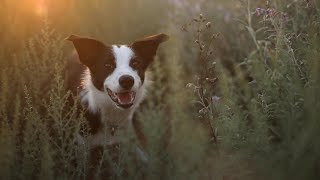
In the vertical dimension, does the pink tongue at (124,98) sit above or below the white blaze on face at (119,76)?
below

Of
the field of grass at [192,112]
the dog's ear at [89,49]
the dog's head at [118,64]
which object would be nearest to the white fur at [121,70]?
the dog's head at [118,64]

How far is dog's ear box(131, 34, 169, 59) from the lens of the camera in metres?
5.00

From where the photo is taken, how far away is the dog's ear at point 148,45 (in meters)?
5.00

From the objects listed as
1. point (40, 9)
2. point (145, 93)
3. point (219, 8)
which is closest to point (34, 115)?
point (145, 93)

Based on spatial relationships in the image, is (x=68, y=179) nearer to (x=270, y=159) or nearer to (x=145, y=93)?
(x=270, y=159)

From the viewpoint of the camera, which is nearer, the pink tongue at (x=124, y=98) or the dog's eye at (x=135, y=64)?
the pink tongue at (x=124, y=98)

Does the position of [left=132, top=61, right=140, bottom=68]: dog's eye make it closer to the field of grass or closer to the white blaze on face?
the white blaze on face

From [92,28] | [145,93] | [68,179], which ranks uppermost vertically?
[92,28]

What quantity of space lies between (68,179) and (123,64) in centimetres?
156

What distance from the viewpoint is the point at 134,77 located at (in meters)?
4.73

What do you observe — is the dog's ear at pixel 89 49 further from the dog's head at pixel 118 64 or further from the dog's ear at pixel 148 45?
the dog's ear at pixel 148 45

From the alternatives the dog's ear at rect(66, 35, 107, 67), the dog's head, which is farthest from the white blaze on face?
the dog's ear at rect(66, 35, 107, 67)

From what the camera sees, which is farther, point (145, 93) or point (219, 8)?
point (219, 8)

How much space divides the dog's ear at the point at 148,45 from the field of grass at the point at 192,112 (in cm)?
25
